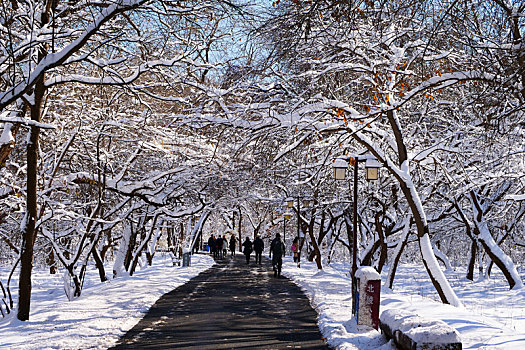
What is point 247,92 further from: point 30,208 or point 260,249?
point 260,249

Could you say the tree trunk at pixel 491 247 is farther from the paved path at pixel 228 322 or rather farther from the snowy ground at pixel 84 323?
the snowy ground at pixel 84 323

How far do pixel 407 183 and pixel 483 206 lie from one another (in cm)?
1316

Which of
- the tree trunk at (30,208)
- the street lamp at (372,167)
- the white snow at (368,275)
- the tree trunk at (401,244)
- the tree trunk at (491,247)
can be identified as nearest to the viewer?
the white snow at (368,275)

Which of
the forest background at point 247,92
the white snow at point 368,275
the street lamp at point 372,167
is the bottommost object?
the white snow at point 368,275

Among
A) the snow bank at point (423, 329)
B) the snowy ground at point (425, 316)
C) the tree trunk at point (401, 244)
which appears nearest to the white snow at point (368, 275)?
the snowy ground at point (425, 316)

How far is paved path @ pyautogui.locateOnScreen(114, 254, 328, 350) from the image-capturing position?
9141 mm

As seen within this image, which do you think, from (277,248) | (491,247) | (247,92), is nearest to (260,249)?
(277,248)

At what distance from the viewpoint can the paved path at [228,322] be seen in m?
9.14

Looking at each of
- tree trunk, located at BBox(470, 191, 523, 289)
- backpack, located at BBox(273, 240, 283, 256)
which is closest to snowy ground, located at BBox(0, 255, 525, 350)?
tree trunk, located at BBox(470, 191, 523, 289)

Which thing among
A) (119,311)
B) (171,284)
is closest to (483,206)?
(171,284)

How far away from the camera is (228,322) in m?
11.4

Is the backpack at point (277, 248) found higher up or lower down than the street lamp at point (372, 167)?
lower down

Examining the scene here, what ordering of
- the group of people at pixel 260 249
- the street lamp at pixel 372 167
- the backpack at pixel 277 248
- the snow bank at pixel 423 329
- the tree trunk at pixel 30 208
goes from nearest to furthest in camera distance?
1. the snow bank at pixel 423 329
2. the tree trunk at pixel 30 208
3. the street lamp at pixel 372 167
4. the backpack at pixel 277 248
5. the group of people at pixel 260 249

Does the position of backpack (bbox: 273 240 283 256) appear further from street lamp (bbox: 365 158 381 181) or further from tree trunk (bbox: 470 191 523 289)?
street lamp (bbox: 365 158 381 181)
